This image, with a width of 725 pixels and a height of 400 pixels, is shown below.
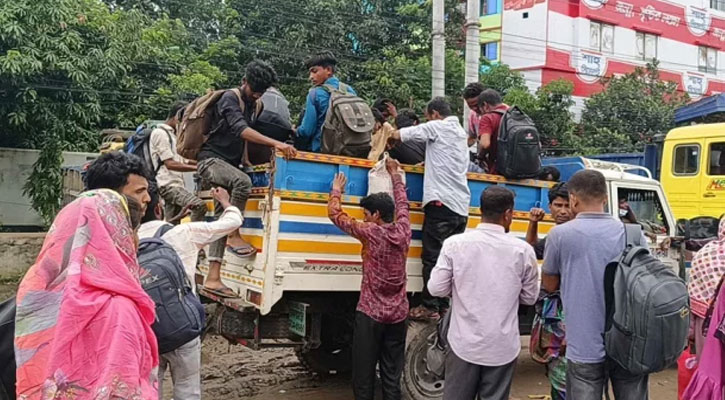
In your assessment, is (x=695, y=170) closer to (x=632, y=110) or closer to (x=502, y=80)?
(x=502, y=80)

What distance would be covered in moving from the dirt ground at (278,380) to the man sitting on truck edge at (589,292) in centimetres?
244

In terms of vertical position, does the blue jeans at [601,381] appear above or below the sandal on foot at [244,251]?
below

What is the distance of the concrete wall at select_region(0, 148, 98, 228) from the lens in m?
11.2

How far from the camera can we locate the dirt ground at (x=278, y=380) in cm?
524

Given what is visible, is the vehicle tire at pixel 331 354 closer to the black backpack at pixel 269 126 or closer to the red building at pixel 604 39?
the black backpack at pixel 269 126

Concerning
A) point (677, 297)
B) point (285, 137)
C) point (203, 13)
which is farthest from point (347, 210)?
point (203, 13)

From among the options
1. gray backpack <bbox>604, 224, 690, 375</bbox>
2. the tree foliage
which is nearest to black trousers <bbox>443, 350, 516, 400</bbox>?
gray backpack <bbox>604, 224, 690, 375</bbox>

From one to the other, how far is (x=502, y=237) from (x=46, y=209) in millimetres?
9491

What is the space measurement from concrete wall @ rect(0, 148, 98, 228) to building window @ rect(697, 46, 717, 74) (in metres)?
28.6

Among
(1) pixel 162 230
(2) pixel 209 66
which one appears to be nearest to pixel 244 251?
(1) pixel 162 230

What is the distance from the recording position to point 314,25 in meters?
15.6

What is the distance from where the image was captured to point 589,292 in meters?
3.00

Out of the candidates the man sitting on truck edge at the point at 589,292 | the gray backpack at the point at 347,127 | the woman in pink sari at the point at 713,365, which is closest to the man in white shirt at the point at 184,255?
the gray backpack at the point at 347,127

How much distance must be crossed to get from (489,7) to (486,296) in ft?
81.0
